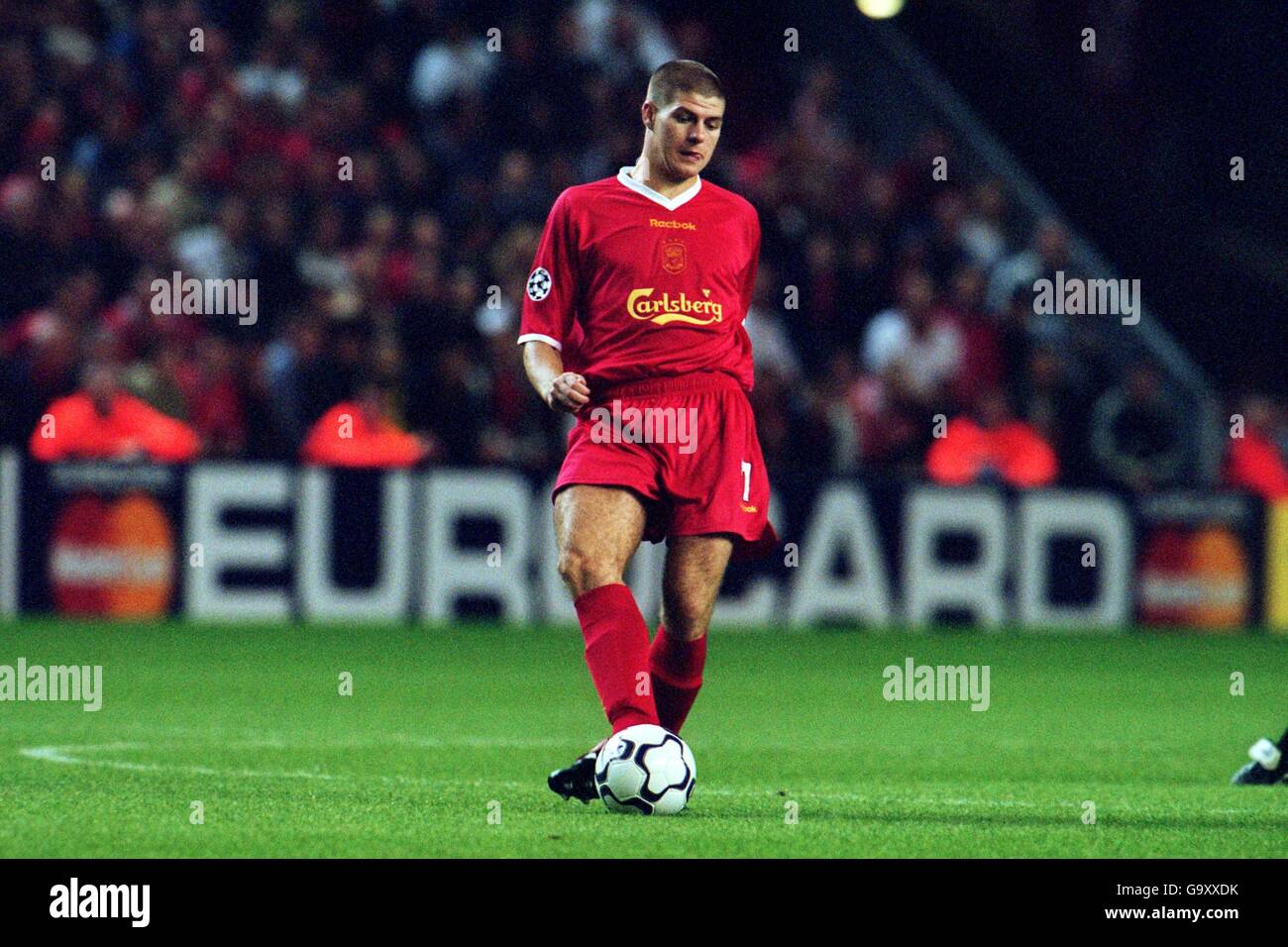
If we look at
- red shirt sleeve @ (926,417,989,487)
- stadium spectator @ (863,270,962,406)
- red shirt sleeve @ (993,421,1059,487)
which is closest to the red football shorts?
red shirt sleeve @ (926,417,989,487)

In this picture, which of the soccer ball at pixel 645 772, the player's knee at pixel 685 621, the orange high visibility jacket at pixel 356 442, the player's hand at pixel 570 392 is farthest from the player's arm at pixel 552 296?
the orange high visibility jacket at pixel 356 442

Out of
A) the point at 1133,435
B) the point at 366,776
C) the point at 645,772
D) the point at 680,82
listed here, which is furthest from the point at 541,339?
the point at 1133,435

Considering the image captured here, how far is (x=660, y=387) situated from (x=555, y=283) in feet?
1.44

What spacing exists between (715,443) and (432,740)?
254 cm

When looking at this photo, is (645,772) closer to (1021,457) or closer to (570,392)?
(570,392)

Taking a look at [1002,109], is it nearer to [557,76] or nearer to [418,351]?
[557,76]

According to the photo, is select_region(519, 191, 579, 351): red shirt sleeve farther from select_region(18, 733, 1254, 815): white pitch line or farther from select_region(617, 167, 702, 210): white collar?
select_region(18, 733, 1254, 815): white pitch line

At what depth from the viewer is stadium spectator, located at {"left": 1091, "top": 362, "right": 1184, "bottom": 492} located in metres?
17.2

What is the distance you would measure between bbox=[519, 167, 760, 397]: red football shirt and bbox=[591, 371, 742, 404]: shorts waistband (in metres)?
0.02

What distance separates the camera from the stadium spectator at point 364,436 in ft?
50.8

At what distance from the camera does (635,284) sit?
7.22 m

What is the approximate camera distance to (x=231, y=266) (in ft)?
52.9

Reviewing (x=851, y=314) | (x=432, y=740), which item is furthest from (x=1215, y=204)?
(x=432, y=740)
